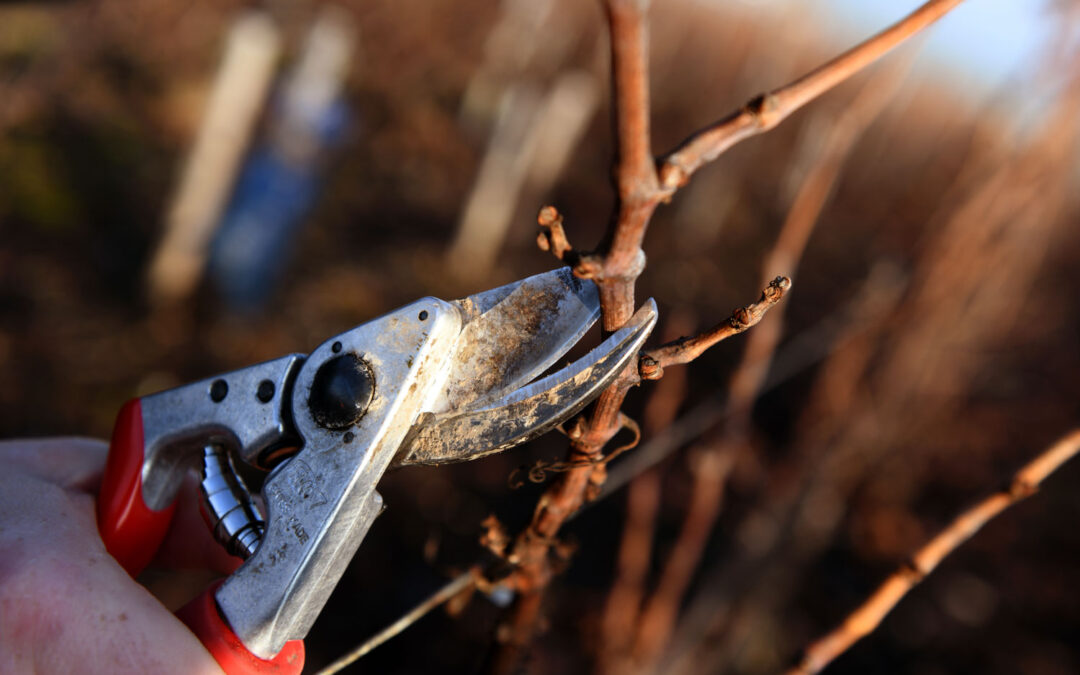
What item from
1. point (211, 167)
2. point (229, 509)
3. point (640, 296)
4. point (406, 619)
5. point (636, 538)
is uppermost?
point (229, 509)

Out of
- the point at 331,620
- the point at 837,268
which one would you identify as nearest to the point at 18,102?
the point at 331,620

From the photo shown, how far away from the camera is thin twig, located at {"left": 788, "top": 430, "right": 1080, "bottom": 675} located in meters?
1.08

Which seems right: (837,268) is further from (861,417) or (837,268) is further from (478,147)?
(861,417)

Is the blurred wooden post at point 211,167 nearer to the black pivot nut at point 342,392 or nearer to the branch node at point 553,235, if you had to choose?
the black pivot nut at point 342,392

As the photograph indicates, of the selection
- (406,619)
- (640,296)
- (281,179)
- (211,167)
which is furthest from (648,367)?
(281,179)

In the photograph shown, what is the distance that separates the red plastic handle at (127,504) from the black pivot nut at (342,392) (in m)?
0.38

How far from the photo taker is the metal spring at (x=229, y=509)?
106 cm

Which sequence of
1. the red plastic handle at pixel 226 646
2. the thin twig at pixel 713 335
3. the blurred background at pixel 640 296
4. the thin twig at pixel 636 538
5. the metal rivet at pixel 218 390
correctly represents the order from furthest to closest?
the blurred background at pixel 640 296 → the thin twig at pixel 636 538 → the metal rivet at pixel 218 390 → the red plastic handle at pixel 226 646 → the thin twig at pixel 713 335

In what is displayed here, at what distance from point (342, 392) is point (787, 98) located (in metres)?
0.71

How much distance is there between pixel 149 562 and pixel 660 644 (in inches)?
65.4

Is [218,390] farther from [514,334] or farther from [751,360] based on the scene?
[751,360]

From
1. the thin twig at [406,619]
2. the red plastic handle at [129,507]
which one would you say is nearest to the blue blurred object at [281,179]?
the red plastic handle at [129,507]

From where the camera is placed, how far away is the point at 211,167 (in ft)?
17.3

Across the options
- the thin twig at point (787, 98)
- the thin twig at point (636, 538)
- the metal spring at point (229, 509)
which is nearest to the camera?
the thin twig at point (787, 98)
